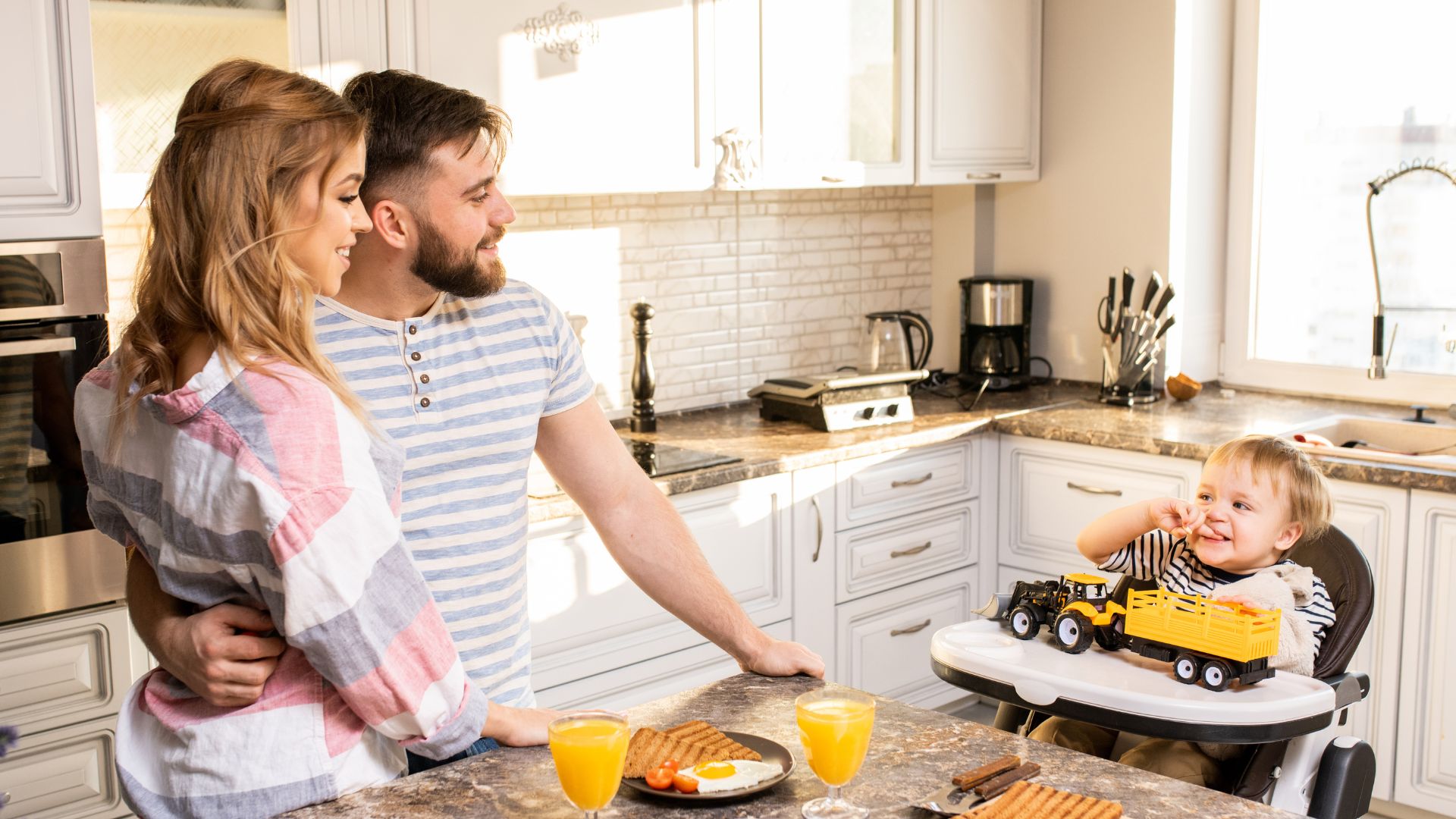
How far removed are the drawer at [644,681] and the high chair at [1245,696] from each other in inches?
35.2

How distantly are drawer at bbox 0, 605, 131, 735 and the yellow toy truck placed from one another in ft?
4.86

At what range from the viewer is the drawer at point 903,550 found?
11.4ft

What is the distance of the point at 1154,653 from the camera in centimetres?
189

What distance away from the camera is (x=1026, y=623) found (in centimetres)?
200

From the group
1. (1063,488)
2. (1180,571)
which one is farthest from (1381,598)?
(1180,571)

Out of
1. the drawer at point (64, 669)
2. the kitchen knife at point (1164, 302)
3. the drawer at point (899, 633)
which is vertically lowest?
the drawer at point (899, 633)

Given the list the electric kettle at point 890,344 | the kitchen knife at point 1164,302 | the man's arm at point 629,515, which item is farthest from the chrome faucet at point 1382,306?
the man's arm at point 629,515

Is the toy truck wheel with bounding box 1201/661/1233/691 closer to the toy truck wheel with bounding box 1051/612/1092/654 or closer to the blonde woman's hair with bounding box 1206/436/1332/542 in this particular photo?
the toy truck wheel with bounding box 1051/612/1092/654

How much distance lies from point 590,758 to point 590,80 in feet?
6.88

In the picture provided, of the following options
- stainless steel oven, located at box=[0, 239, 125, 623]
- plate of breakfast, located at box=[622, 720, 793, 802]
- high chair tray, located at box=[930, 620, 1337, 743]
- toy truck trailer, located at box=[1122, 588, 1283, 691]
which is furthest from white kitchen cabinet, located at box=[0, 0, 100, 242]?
toy truck trailer, located at box=[1122, 588, 1283, 691]

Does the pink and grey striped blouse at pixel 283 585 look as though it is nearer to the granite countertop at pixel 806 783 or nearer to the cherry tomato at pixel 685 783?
the granite countertop at pixel 806 783

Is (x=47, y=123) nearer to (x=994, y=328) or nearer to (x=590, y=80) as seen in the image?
(x=590, y=80)

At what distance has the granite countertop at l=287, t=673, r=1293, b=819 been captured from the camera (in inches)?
52.2

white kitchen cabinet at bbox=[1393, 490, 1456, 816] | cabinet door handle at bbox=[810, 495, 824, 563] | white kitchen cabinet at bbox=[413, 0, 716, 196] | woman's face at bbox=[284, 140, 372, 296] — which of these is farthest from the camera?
cabinet door handle at bbox=[810, 495, 824, 563]
